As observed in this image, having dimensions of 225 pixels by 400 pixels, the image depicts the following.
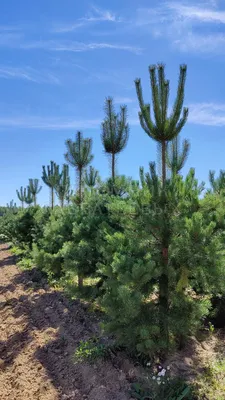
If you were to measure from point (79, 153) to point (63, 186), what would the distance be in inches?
224

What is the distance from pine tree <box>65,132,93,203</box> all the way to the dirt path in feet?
16.3

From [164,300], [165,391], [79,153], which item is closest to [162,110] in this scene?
[164,300]

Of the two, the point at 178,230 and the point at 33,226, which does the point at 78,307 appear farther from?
the point at 33,226

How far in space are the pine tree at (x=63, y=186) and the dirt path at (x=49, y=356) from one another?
30.9ft

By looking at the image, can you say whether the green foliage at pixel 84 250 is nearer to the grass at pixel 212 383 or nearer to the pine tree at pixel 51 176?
the grass at pixel 212 383

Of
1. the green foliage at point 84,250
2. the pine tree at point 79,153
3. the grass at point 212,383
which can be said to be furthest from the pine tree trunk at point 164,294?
the pine tree at point 79,153

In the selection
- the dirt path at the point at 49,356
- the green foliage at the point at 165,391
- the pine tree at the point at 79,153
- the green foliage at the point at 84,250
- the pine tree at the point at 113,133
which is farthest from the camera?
the pine tree at the point at 79,153

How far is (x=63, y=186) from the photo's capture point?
A: 16.5 metres

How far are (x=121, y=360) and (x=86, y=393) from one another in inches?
23.6

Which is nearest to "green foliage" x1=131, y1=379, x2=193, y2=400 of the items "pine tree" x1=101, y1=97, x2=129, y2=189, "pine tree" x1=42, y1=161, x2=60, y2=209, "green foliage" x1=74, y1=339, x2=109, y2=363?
"green foliage" x1=74, y1=339, x2=109, y2=363

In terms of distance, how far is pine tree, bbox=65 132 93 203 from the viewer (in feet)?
36.3

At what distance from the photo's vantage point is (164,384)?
3510 mm

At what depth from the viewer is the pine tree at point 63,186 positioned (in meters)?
16.5

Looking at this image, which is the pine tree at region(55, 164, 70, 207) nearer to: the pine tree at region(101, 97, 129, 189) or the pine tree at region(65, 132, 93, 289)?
the pine tree at region(65, 132, 93, 289)
